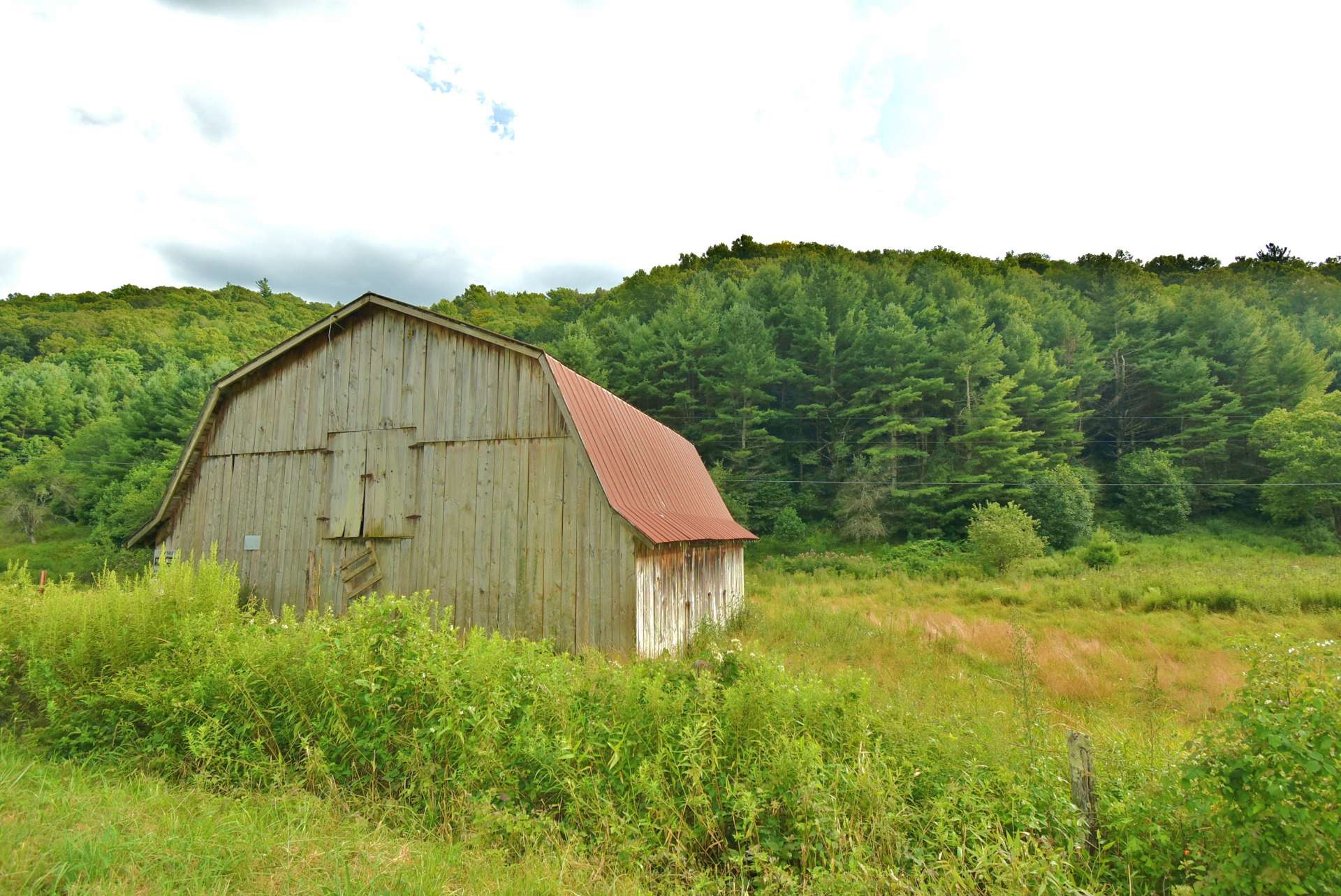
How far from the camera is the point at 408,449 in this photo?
1010cm

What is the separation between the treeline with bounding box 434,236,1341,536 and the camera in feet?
117

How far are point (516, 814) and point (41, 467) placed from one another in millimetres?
57132

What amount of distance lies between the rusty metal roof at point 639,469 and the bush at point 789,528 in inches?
730

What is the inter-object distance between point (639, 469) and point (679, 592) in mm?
2376

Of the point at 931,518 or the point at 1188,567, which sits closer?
the point at 1188,567

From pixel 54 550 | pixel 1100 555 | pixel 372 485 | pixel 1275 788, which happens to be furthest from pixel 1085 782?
pixel 54 550

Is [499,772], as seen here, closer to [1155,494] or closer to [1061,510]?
[1061,510]

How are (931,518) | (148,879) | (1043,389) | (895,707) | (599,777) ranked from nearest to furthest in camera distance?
1. (148,879)
2. (599,777)
3. (895,707)
4. (931,518)
5. (1043,389)

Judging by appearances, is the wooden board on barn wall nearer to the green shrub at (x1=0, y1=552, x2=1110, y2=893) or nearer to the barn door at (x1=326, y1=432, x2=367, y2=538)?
the barn door at (x1=326, y1=432, x2=367, y2=538)

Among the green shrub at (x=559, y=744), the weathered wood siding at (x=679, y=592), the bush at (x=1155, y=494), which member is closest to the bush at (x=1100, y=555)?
the bush at (x=1155, y=494)

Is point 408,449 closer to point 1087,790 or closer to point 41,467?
point 1087,790

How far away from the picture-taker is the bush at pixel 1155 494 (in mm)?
34625

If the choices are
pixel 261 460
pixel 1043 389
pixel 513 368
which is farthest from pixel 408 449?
pixel 1043 389

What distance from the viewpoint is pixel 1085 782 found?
146 inches
